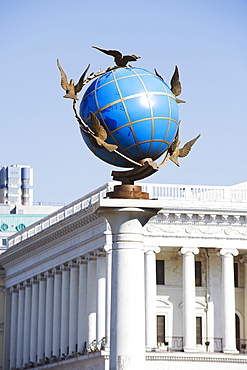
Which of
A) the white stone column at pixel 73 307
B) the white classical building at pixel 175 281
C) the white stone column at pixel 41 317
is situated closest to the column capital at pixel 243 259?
the white classical building at pixel 175 281

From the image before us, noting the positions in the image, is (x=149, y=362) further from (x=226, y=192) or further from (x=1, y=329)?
(x=1, y=329)

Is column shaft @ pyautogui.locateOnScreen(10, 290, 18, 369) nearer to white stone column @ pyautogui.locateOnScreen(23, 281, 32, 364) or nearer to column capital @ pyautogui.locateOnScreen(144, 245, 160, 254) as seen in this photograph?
white stone column @ pyautogui.locateOnScreen(23, 281, 32, 364)

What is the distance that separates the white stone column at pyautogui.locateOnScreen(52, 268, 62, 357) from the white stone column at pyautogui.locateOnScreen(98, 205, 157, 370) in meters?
60.2

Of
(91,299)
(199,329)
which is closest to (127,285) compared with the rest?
(199,329)

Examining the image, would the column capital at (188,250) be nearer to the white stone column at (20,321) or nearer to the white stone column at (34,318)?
the white stone column at (34,318)

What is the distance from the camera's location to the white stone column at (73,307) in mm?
88250

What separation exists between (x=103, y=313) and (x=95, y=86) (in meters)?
49.4

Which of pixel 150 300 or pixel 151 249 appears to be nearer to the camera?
pixel 150 300

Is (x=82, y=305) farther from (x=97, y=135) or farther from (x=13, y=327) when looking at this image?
(x=97, y=135)

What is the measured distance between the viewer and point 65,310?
299ft

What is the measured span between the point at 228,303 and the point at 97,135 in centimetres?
5018

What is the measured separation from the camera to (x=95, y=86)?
3275 centimetres

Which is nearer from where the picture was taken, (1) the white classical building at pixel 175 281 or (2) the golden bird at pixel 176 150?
(2) the golden bird at pixel 176 150

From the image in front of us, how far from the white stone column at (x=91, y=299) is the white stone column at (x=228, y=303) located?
8167 millimetres
